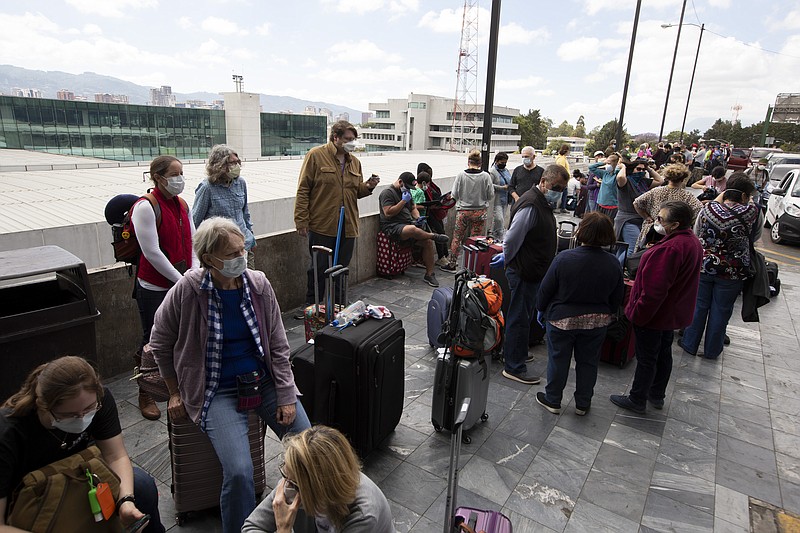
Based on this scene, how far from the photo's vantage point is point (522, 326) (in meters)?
4.60

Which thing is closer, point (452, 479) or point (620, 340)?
point (452, 479)

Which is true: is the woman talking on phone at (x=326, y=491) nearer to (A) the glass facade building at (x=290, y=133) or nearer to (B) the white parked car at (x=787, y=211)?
(B) the white parked car at (x=787, y=211)

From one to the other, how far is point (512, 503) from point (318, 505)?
5.98ft

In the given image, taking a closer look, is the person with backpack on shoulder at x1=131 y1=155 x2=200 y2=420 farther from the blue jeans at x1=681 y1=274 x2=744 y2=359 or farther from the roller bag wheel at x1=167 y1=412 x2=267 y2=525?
the blue jeans at x1=681 y1=274 x2=744 y2=359

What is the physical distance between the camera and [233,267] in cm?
245

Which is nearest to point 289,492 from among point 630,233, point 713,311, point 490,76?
point 713,311

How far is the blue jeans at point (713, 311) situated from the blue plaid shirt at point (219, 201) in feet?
16.2

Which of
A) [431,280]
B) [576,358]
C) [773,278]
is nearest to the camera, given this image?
[576,358]

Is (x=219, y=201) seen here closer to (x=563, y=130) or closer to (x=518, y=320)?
(x=518, y=320)

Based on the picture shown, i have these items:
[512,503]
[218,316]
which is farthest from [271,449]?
[512,503]

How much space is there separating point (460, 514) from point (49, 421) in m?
1.88

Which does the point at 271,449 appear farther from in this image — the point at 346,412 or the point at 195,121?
the point at 195,121

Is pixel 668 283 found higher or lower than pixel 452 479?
higher

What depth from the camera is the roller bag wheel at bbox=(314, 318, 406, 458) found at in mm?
3082
